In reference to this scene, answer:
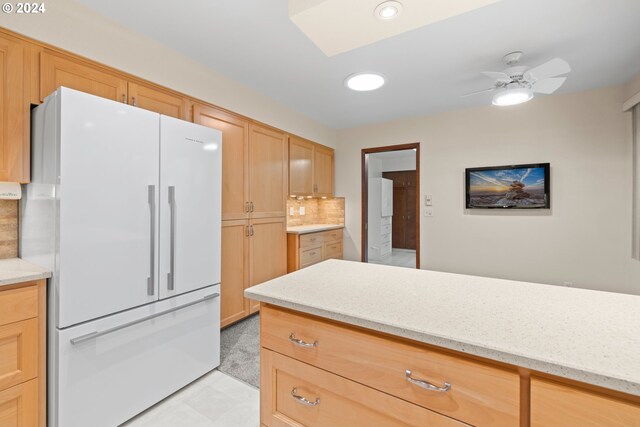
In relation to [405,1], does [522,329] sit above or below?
below

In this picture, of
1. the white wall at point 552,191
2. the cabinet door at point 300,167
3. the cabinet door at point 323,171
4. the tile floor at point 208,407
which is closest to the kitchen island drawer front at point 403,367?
the tile floor at point 208,407

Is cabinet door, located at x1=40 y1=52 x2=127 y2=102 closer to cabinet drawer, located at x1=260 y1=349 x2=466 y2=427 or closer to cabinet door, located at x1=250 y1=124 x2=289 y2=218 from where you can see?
cabinet door, located at x1=250 y1=124 x2=289 y2=218

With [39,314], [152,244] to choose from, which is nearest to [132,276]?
[152,244]

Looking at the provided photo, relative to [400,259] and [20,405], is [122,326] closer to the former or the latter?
[20,405]

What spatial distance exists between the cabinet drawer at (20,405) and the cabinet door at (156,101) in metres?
1.81

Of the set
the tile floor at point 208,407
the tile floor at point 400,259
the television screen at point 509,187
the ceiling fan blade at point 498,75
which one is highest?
the ceiling fan blade at point 498,75

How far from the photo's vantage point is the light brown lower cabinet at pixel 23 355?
50.5 inches

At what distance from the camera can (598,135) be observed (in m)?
3.11

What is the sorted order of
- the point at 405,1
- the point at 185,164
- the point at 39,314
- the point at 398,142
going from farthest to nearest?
1. the point at 398,142
2. the point at 185,164
3. the point at 39,314
4. the point at 405,1

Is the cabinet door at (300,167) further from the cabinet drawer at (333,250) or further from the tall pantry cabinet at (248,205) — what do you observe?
the cabinet drawer at (333,250)

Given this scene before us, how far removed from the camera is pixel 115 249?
5.08 feet

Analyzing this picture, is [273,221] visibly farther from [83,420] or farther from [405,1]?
[405,1]

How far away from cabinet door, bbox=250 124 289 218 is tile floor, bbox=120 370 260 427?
164 centimetres

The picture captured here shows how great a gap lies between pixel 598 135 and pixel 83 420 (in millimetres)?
5074
